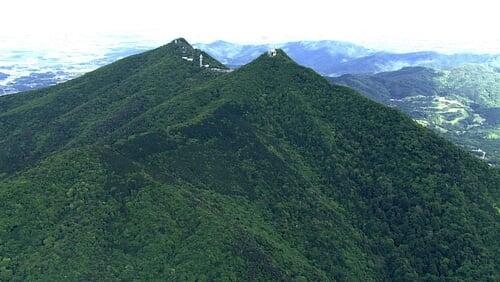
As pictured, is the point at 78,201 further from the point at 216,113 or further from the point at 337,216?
the point at 337,216

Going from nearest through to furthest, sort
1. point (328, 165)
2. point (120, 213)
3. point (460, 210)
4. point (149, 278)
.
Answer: point (149, 278)
point (120, 213)
point (460, 210)
point (328, 165)

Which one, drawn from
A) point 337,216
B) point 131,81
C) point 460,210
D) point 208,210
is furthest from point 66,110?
point 460,210

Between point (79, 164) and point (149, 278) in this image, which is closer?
point (149, 278)

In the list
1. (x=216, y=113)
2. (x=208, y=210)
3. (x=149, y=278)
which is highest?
(x=216, y=113)

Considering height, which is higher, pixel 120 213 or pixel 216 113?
pixel 216 113

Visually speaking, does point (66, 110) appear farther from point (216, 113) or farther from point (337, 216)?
point (337, 216)

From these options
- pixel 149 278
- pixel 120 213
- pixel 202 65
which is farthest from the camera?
pixel 202 65
